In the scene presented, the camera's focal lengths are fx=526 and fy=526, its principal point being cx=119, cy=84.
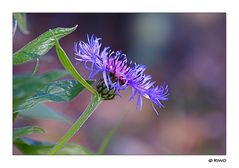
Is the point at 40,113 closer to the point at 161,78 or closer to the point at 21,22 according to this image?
the point at 21,22

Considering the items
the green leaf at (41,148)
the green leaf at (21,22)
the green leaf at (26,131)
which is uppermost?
the green leaf at (21,22)

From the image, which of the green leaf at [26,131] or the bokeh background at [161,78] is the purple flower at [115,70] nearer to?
the green leaf at [26,131]

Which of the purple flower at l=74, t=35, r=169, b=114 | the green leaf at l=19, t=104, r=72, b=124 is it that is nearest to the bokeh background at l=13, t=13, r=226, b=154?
the green leaf at l=19, t=104, r=72, b=124

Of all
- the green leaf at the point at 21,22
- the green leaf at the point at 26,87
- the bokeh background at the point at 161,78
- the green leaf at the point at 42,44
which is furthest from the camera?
the bokeh background at the point at 161,78

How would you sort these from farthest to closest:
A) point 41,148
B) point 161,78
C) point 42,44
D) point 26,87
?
point 161,78 → point 41,148 → point 42,44 → point 26,87

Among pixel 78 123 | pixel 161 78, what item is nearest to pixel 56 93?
pixel 78 123

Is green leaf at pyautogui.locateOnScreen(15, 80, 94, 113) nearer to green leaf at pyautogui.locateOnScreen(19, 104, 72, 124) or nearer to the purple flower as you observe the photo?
the purple flower

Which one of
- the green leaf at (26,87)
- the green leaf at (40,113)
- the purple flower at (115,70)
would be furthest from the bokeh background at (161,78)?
the green leaf at (26,87)
